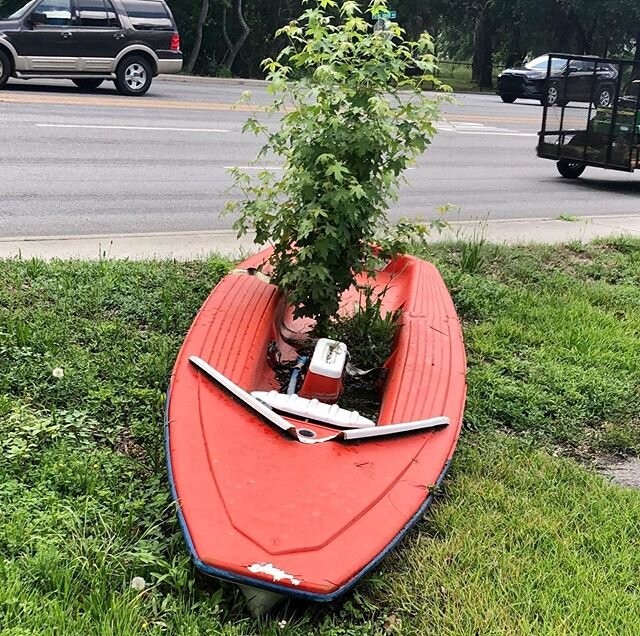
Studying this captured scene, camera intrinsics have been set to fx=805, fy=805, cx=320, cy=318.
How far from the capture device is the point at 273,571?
2.45m

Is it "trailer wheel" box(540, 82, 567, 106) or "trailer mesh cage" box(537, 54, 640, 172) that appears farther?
"trailer wheel" box(540, 82, 567, 106)

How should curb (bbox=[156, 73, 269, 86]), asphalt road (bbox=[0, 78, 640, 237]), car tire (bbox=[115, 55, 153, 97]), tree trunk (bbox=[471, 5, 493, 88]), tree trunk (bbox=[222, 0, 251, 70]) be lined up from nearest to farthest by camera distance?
asphalt road (bbox=[0, 78, 640, 237]) → car tire (bbox=[115, 55, 153, 97]) → curb (bbox=[156, 73, 269, 86]) → tree trunk (bbox=[222, 0, 251, 70]) → tree trunk (bbox=[471, 5, 493, 88])

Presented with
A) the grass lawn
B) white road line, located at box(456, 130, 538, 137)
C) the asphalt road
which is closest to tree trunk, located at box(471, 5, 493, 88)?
white road line, located at box(456, 130, 538, 137)

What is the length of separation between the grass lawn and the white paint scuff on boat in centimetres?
19

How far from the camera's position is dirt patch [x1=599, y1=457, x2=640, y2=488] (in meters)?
3.77

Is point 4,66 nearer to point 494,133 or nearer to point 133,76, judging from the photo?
point 133,76

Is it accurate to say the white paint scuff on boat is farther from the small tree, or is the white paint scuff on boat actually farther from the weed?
the weed

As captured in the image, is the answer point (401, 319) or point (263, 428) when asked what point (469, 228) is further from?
point (263, 428)

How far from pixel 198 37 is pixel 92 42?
12106mm

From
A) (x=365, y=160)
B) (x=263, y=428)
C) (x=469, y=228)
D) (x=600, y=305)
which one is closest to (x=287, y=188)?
(x=365, y=160)

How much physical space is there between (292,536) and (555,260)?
5.00 m

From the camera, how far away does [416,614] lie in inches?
105

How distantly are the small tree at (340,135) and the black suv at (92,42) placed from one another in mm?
12455

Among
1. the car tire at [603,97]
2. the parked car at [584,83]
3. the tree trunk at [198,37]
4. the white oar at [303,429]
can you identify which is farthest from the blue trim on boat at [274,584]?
the tree trunk at [198,37]
